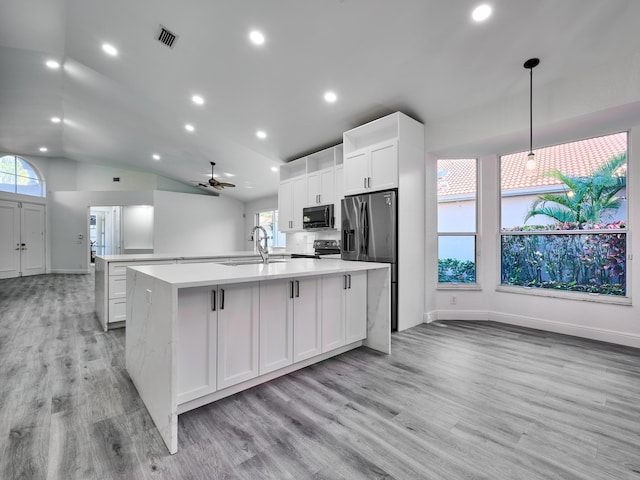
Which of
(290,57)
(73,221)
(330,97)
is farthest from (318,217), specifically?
(73,221)

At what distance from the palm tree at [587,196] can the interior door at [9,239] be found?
39.0ft

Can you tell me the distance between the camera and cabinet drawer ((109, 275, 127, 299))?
3.64 m

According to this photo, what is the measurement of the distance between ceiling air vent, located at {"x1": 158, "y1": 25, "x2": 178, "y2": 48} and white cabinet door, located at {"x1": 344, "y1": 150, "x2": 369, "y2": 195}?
248cm

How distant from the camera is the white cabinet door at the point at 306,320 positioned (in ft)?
7.80

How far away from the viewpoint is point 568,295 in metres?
3.50

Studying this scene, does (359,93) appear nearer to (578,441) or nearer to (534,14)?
(534,14)

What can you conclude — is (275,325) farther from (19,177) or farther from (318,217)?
(19,177)

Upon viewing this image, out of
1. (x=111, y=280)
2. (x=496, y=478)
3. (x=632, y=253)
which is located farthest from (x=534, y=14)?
(x=111, y=280)

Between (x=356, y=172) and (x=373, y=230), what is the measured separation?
0.88 metres

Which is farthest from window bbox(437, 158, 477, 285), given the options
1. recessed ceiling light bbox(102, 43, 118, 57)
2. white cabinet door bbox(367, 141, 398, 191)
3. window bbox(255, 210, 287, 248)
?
window bbox(255, 210, 287, 248)

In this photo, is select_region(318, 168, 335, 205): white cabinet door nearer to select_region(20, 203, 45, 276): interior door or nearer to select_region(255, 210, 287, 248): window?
select_region(255, 210, 287, 248): window

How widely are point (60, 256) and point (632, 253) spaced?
42.3 feet

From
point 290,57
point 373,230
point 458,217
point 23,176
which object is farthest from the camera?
point 23,176

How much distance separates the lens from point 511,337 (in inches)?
133
